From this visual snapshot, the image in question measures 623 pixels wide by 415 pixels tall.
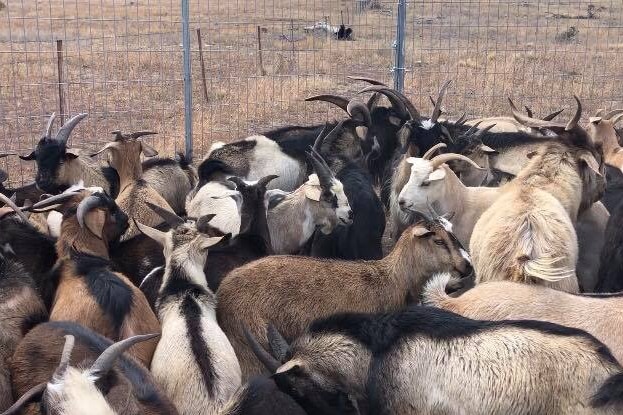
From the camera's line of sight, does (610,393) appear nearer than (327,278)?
Yes

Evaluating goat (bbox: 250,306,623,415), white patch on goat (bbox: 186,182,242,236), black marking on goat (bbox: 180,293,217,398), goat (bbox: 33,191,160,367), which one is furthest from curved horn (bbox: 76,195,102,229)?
goat (bbox: 250,306,623,415)

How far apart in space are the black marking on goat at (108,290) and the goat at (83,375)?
0.33 meters

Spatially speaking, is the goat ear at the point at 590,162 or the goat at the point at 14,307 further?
the goat ear at the point at 590,162

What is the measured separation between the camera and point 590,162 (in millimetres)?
6430

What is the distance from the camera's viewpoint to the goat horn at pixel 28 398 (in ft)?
12.7

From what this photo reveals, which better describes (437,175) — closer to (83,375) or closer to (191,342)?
(191,342)

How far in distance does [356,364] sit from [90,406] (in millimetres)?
1355

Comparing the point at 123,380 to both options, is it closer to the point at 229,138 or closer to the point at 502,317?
the point at 502,317

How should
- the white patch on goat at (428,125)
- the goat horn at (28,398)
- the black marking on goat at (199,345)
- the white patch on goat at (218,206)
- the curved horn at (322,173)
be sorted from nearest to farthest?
Answer: the goat horn at (28,398), the black marking on goat at (199,345), the white patch on goat at (218,206), the curved horn at (322,173), the white patch on goat at (428,125)

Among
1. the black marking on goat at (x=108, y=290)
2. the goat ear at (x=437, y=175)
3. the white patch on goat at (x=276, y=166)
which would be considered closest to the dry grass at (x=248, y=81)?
the white patch on goat at (x=276, y=166)

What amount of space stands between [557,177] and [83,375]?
415 centimetres

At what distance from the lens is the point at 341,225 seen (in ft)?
22.5

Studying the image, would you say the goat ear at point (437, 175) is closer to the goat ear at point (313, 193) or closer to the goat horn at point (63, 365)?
the goat ear at point (313, 193)

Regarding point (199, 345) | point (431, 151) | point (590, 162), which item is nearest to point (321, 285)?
point (199, 345)
